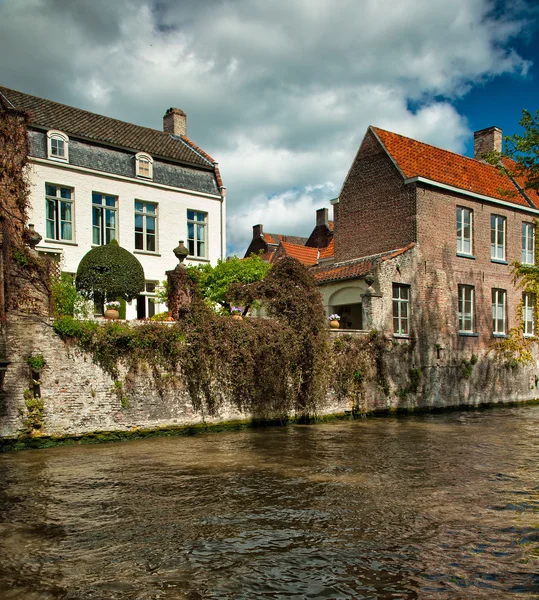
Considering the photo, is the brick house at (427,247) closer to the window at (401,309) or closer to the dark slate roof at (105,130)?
the window at (401,309)

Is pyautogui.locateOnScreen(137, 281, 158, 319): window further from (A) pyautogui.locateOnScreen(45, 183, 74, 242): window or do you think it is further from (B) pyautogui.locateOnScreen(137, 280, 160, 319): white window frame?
(A) pyautogui.locateOnScreen(45, 183, 74, 242): window

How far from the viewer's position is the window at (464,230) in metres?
22.5

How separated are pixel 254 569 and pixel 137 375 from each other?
8.81 metres

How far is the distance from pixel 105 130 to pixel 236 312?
12.1 metres

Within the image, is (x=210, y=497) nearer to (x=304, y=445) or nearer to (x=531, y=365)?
(x=304, y=445)

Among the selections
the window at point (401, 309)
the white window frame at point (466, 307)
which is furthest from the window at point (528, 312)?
the window at point (401, 309)

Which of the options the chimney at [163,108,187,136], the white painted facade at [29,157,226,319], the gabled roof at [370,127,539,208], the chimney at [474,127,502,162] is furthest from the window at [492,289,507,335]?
the chimney at [163,108,187,136]

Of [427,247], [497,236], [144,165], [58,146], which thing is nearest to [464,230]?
[497,236]

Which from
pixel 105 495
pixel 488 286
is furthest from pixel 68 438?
pixel 488 286

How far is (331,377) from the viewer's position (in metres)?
17.6

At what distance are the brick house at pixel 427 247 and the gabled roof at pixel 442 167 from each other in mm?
57

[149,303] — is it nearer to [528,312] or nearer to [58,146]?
[58,146]

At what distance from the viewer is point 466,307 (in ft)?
74.2

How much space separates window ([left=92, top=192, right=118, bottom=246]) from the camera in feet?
74.4
